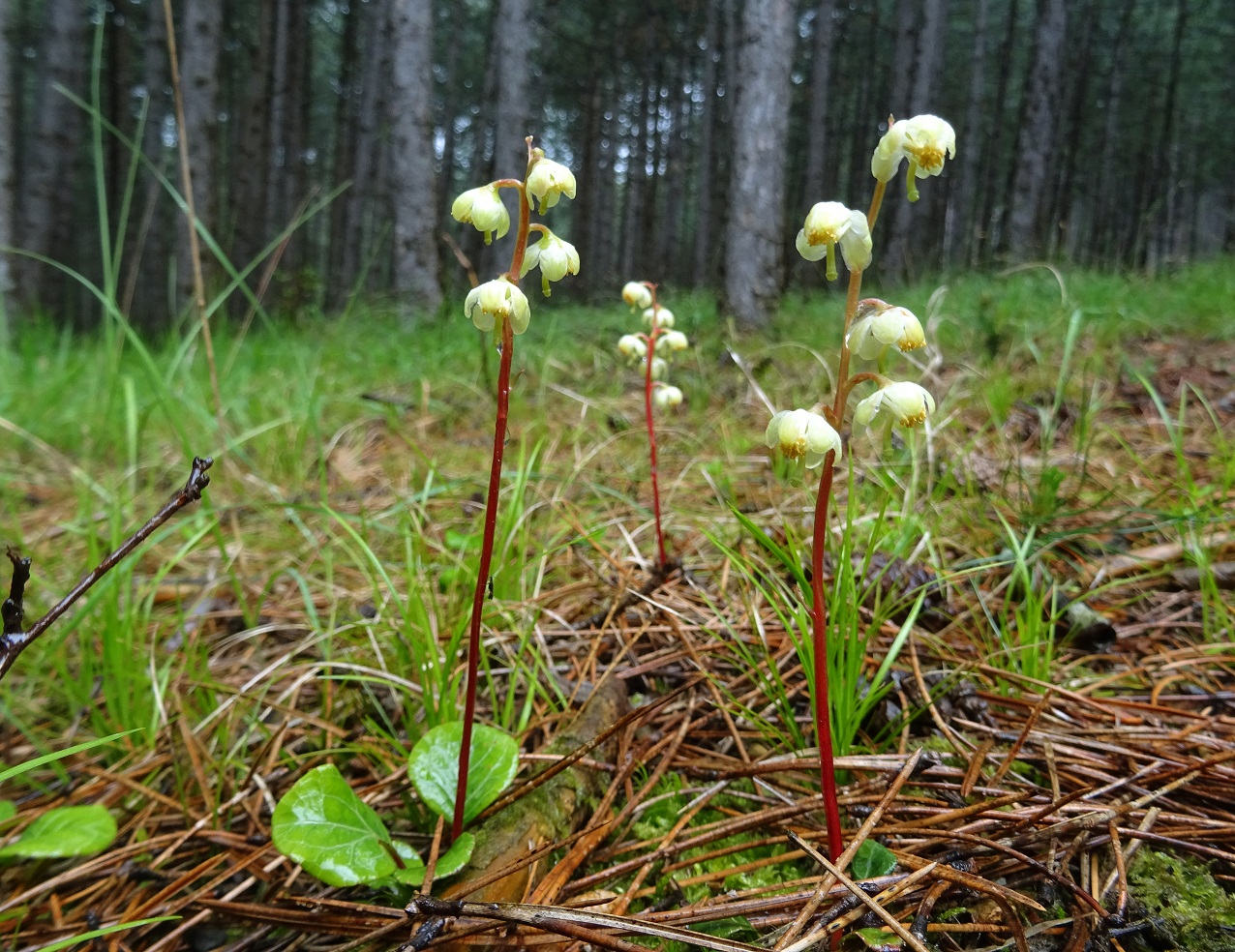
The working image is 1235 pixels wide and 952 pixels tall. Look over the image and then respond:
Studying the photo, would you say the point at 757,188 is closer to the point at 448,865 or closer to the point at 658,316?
the point at 658,316

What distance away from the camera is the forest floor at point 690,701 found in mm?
952

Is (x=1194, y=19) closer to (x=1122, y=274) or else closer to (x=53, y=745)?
(x=1122, y=274)

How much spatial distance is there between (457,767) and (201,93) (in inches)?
346

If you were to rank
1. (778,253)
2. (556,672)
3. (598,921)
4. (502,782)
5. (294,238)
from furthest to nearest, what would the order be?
1. (294,238)
2. (778,253)
3. (556,672)
4. (502,782)
5. (598,921)

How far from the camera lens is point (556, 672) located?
1537 millimetres

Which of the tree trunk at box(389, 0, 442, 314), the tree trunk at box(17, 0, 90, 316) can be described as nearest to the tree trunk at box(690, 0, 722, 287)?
the tree trunk at box(389, 0, 442, 314)

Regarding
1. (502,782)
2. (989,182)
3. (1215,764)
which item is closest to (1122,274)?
(1215,764)

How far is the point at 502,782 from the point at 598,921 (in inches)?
11.9

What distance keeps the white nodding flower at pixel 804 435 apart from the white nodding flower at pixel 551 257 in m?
0.38

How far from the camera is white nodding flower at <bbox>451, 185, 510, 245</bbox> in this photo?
3.25ft

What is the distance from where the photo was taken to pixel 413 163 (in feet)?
23.1

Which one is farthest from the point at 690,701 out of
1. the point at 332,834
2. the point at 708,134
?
the point at 708,134

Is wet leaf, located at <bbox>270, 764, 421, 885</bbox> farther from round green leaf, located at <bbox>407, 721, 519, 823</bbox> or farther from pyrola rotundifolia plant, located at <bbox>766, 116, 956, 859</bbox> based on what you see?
pyrola rotundifolia plant, located at <bbox>766, 116, 956, 859</bbox>

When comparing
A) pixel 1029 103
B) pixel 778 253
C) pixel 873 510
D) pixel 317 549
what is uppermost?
pixel 1029 103
